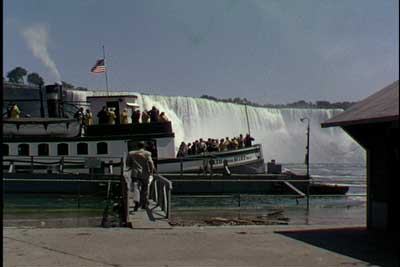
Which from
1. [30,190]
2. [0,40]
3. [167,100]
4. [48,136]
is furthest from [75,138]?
[167,100]

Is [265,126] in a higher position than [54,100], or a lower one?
lower

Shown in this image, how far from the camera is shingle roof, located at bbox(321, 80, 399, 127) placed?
984 centimetres

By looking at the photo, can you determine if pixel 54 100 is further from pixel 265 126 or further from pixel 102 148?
pixel 265 126

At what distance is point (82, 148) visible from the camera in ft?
112

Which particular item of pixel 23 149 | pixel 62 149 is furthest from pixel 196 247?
pixel 23 149

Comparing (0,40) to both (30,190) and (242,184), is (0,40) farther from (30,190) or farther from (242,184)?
(242,184)

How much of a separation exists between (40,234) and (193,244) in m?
2.65

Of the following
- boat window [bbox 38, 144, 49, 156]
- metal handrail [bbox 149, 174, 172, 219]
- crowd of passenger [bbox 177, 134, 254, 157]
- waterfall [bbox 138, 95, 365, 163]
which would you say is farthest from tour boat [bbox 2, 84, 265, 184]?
waterfall [bbox 138, 95, 365, 163]

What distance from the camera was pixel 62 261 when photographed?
28.8 ft

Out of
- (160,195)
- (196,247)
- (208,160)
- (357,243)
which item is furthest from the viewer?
(208,160)

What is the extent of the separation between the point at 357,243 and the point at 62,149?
82.9 ft

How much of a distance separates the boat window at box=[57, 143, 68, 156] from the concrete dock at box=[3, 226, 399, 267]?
890 inches

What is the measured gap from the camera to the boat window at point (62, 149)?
34188 millimetres

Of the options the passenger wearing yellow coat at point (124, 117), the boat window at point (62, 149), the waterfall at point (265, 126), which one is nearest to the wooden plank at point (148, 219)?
the passenger wearing yellow coat at point (124, 117)
